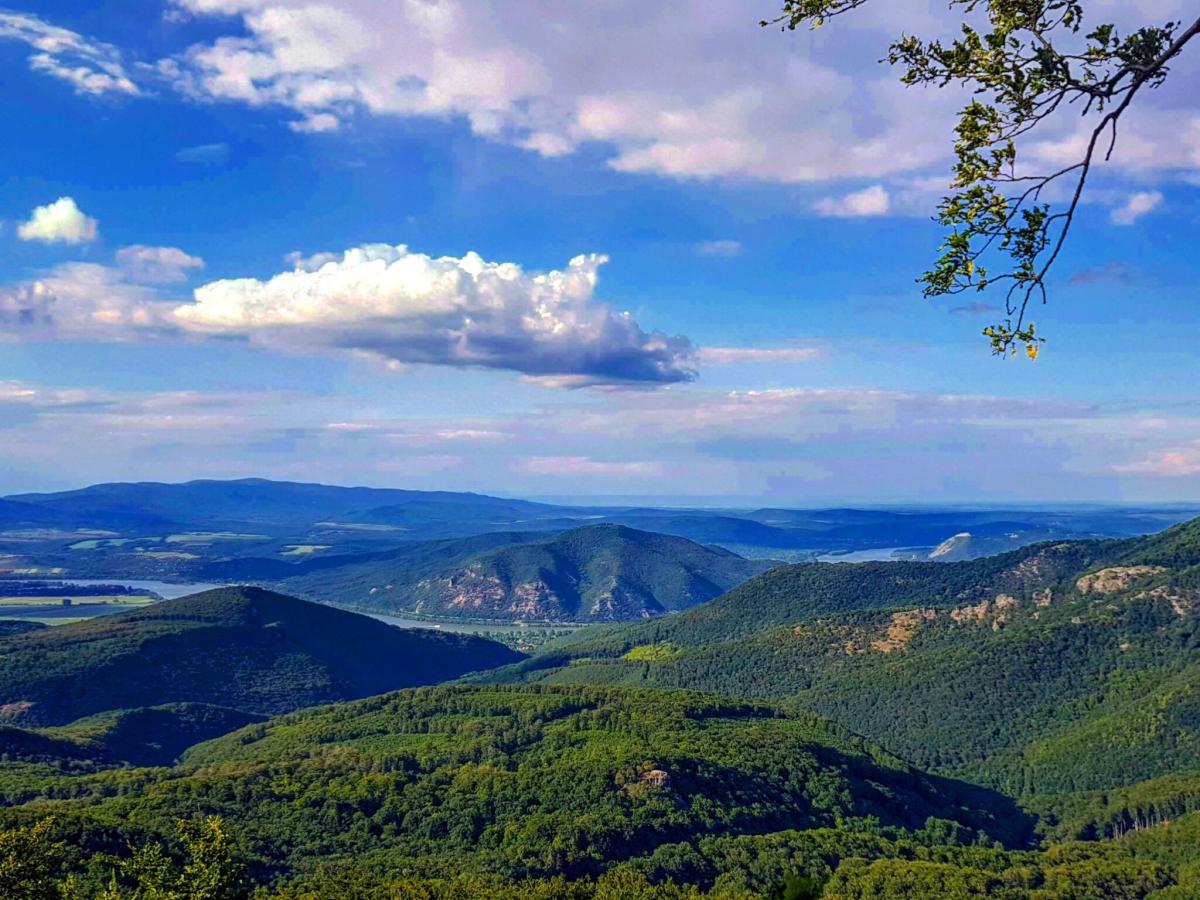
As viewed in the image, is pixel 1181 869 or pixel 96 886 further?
pixel 1181 869

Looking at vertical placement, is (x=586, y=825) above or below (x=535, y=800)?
above

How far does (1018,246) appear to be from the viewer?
18.5 metres

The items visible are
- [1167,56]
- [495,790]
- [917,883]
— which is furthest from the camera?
[495,790]

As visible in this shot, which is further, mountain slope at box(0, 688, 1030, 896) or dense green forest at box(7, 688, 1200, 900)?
mountain slope at box(0, 688, 1030, 896)

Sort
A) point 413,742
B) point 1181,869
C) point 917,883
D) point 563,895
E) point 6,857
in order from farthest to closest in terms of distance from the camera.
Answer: point 413,742
point 1181,869
point 917,883
point 563,895
point 6,857

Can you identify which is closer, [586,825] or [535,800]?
[586,825]

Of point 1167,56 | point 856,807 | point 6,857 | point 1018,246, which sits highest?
point 1167,56

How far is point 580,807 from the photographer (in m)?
151

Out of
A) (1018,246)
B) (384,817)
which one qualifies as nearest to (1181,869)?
(384,817)

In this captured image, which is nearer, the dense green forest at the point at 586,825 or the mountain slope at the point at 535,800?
the dense green forest at the point at 586,825

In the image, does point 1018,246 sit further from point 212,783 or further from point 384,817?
point 212,783

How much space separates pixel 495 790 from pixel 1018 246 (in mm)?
154010

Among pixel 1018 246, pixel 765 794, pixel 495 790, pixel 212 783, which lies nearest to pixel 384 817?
pixel 495 790

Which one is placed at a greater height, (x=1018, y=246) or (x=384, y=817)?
(x=1018, y=246)
